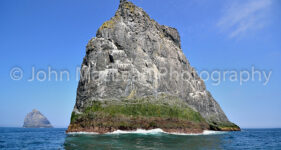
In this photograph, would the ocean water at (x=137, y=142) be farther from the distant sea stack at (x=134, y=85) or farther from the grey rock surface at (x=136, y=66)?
the grey rock surface at (x=136, y=66)

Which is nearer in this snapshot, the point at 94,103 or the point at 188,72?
the point at 94,103

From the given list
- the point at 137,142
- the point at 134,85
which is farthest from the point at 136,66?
the point at 137,142

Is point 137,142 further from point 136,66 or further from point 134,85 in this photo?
point 136,66

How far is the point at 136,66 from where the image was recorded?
62.8 metres

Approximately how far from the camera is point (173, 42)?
3349 inches

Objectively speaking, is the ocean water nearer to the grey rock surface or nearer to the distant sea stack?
the distant sea stack

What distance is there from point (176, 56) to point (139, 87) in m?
25.1

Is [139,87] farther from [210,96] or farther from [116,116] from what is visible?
[210,96]

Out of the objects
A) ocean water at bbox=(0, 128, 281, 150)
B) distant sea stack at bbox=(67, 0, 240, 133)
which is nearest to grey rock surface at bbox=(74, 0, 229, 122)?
distant sea stack at bbox=(67, 0, 240, 133)

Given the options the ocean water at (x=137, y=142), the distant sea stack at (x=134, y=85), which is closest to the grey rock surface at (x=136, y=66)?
the distant sea stack at (x=134, y=85)

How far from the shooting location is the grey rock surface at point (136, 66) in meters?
57.6

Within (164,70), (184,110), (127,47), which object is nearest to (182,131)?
(184,110)

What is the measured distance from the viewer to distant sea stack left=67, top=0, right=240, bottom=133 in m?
53.0

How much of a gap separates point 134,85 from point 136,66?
21.0ft
